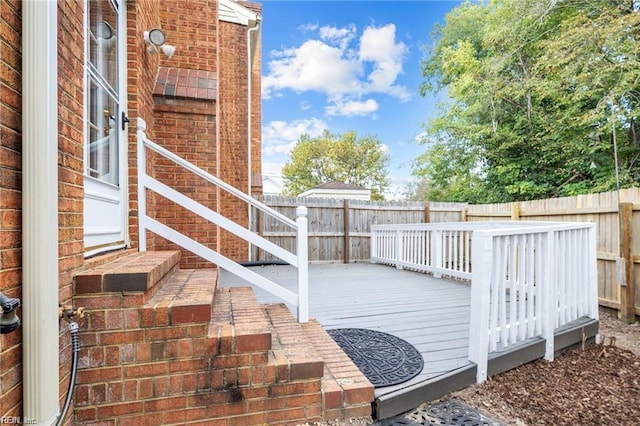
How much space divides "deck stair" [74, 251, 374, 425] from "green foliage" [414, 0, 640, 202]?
7.48 m

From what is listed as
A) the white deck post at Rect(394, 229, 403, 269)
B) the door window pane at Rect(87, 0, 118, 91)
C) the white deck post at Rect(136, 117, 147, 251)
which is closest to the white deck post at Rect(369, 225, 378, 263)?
the white deck post at Rect(394, 229, 403, 269)

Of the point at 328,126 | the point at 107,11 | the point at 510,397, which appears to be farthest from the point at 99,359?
the point at 328,126

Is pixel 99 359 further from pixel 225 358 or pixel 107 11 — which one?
pixel 107 11

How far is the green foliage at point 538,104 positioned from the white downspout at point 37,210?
8.21m

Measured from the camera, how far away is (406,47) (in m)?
17.2

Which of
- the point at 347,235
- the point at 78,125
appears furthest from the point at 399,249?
the point at 78,125

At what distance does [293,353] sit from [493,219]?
21.6ft

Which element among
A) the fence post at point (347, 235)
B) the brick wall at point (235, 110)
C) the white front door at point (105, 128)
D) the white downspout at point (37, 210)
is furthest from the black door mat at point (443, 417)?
the fence post at point (347, 235)

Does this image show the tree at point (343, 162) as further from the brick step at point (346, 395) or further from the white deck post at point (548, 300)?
the brick step at point (346, 395)

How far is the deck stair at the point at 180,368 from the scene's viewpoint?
5.65ft

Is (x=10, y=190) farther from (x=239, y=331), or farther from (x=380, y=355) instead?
(x=380, y=355)

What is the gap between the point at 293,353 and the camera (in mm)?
2049

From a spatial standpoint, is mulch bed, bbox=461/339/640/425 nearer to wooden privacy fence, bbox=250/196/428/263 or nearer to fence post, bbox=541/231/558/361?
fence post, bbox=541/231/558/361

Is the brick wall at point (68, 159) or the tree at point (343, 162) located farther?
the tree at point (343, 162)
